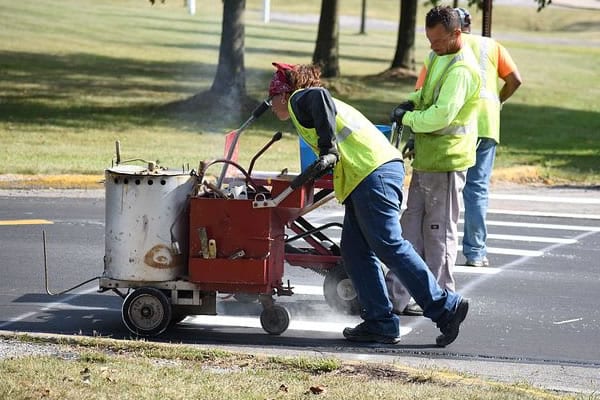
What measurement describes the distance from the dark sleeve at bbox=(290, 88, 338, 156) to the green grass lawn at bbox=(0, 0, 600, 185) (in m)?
Result: 8.12

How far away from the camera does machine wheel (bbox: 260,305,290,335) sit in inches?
305

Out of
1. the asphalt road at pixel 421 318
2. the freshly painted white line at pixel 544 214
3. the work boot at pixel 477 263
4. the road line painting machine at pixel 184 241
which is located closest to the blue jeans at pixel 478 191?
the work boot at pixel 477 263

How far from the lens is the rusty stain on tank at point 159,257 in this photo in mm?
7586

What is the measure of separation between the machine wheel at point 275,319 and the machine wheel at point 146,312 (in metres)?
0.61

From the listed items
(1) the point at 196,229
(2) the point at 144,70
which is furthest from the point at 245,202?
(2) the point at 144,70

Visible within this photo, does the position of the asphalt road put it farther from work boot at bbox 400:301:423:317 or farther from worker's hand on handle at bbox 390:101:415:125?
worker's hand on handle at bbox 390:101:415:125

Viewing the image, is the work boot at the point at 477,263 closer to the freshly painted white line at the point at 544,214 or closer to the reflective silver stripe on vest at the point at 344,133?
the freshly painted white line at the point at 544,214

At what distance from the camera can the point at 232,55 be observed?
23.6 metres

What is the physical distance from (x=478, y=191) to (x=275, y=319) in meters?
2.90

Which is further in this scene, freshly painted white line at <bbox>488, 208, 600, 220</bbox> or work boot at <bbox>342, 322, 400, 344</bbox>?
freshly painted white line at <bbox>488, 208, 600, 220</bbox>

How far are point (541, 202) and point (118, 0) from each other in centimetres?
5689

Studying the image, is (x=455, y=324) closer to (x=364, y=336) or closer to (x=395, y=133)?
(x=364, y=336)

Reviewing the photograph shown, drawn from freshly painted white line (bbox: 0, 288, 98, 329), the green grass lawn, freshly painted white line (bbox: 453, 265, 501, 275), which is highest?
freshly painted white line (bbox: 0, 288, 98, 329)

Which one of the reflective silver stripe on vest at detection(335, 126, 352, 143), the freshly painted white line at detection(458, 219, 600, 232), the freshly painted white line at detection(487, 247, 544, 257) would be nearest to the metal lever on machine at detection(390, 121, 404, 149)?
the reflective silver stripe on vest at detection(335, 126, 352, 143)
